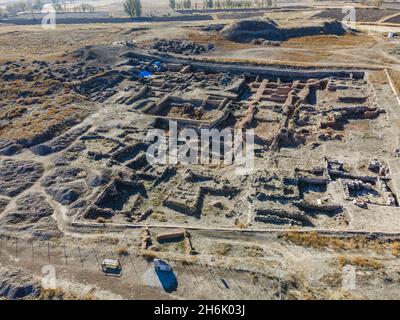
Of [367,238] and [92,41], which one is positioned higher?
[92,41]

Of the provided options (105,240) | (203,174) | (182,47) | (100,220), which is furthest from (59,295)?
(182,47)

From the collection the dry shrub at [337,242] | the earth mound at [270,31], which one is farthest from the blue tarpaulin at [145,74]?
the dry shrub at [337,242]

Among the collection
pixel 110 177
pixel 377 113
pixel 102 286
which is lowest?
pixel 102 286

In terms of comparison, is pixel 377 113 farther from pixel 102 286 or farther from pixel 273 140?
pixel 102 286

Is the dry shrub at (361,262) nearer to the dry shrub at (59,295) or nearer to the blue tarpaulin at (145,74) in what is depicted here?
the dry shrub at (59,295)

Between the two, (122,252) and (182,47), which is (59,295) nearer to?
(122,252)

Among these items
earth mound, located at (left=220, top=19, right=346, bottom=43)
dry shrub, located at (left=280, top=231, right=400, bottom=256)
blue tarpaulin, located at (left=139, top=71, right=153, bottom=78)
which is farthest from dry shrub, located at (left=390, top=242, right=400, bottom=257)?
earth mound, located at (left=220, top=19, right=346, bottom=43)

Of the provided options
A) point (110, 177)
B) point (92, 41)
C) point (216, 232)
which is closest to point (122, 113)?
point (110, 177)
